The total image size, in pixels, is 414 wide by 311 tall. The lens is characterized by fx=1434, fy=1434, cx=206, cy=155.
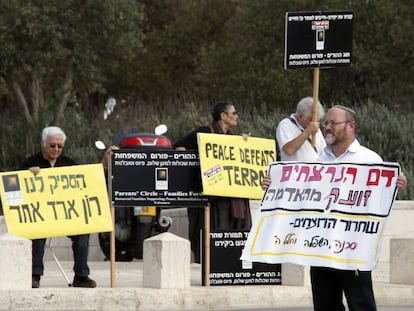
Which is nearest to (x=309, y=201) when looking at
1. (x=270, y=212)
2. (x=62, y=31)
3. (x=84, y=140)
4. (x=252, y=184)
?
(x=270, y=212)

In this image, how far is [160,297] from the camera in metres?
13.9

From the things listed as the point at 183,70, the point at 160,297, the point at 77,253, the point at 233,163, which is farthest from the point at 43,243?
the point at 183,70

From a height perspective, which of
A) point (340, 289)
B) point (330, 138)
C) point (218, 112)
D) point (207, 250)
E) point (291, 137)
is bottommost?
point (207, 250)

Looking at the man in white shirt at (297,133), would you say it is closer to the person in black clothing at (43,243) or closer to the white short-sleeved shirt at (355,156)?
the person in black clothing at (43,243)

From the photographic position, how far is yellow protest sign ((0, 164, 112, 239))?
14055 mm

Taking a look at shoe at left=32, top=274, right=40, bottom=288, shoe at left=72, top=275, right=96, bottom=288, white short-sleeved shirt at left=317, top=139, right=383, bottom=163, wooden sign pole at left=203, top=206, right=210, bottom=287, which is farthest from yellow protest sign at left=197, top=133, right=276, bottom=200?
white short-sleeved shirt at left=317, top=139, right=383, bottom=163

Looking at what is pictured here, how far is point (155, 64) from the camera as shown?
5169 centimetres

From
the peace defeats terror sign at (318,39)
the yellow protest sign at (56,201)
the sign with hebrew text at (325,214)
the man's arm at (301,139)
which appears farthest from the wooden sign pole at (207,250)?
the sign with hebrew text at (325,214)

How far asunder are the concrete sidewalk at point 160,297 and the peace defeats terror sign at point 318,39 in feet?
8.02

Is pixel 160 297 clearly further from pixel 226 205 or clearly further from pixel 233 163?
pixel 226 205

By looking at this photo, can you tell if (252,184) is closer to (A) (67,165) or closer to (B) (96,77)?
(A) (67,165)

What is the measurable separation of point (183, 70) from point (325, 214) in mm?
43321

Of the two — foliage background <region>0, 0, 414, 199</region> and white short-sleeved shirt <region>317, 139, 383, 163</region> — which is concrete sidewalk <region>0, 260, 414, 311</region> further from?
foliage background <region>0, 0, 414, 199</region>

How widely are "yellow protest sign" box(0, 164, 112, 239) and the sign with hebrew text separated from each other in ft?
15.9
